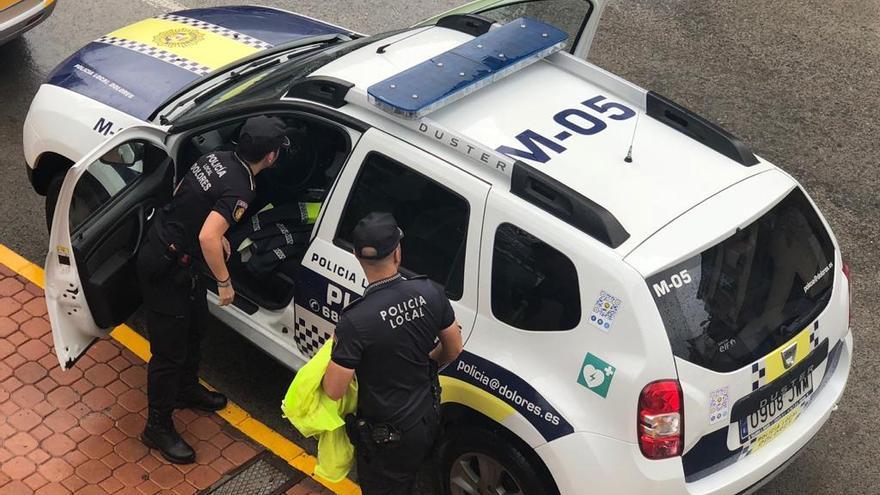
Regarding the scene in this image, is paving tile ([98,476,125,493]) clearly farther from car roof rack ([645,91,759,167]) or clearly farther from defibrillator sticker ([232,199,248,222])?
car roof rack ([645,91,759,167])

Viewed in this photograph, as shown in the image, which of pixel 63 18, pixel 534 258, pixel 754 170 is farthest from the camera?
pixel 63 18

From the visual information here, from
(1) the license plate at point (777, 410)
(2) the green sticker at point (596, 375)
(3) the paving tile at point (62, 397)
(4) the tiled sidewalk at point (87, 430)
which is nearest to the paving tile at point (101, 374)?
(4) the tiled sidewalk at point (87, 430)

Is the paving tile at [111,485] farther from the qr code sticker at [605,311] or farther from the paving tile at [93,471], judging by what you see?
the qr code sticker at [605,311]

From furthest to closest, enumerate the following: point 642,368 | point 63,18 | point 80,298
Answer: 1. point 63,18
2. point 80,298
3. point 642,368

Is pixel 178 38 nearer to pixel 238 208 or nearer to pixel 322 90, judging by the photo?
pixel 322 90

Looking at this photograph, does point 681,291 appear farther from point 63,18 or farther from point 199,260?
point 63,18

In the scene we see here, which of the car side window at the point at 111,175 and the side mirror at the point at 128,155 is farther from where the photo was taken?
the side mirror at the point at 128,155

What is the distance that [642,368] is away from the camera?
12.0 ft

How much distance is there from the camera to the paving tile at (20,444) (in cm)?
490

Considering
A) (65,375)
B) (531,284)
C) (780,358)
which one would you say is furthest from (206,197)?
(780,358)

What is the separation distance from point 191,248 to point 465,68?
1.44 meters

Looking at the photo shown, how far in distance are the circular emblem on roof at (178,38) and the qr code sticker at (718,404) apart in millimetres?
3823

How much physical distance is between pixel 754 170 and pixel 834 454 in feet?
5.57

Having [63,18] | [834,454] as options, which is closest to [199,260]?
[834,454]
